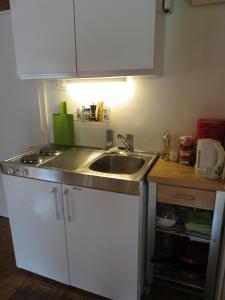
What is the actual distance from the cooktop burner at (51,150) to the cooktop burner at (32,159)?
6 cm

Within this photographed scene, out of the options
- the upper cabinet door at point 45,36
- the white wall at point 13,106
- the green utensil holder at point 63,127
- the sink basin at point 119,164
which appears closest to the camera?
the upper cabinet door at point 45,36

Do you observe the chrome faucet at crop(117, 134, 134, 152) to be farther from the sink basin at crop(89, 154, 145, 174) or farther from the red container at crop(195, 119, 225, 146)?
the red container at crop(195, 119, 225, 146)

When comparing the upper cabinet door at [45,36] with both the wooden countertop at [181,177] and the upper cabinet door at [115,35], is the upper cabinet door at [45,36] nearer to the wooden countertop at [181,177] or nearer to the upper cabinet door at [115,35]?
the upper cabinet door at [115,35]

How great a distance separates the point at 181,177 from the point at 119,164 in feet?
1.91

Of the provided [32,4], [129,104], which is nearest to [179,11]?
[129,104]

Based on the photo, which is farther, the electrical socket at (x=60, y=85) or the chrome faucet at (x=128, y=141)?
the electrical socket at (x=60, y=85)

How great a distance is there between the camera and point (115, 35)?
1254 millimetres

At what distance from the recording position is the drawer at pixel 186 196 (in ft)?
3.84

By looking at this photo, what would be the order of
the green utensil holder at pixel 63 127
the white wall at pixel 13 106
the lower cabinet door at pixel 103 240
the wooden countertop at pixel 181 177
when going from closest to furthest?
the wooden countertop at pixel 181 177
the lower cabinet door at pixel 103 240
the green utensil holder at pixel 63 127
the white wall at pixel 13 106

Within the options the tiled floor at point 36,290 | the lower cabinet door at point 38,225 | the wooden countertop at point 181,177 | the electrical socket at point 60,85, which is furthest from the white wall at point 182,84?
the tiled floor at point 36,290

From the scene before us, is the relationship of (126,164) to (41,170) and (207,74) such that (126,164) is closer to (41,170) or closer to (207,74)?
(41,170)

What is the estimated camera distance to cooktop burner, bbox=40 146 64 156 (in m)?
1.68

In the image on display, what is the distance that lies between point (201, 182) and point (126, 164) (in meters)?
0.64

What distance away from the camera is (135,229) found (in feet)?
4.05
